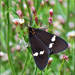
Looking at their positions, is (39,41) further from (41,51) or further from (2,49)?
(2,49)

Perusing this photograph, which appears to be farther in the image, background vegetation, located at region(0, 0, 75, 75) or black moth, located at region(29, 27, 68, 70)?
background vegetation, located at region(0, 0, 75, 75)

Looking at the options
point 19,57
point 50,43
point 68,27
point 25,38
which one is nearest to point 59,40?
point 50,43

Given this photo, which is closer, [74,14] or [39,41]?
[39,41]

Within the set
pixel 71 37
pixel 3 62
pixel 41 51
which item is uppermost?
pixel 41 51

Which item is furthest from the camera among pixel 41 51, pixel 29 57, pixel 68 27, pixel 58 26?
pixel 58 26

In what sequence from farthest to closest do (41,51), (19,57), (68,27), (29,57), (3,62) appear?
(68,27) → (3,62) → (19,57) → (29,57) → (41,51)
